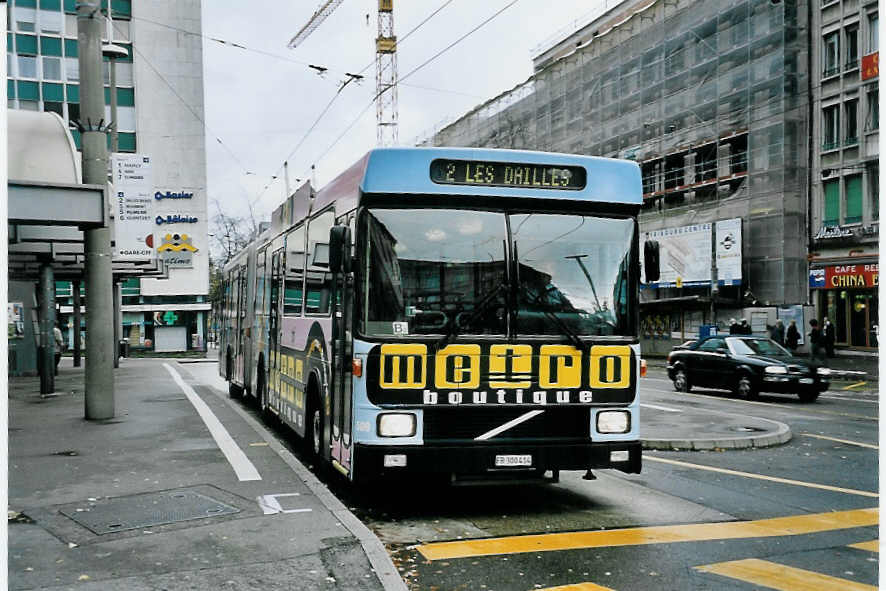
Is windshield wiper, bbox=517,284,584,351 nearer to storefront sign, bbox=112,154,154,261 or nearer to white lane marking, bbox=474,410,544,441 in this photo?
white lane marking, bbox=474,410,544,441

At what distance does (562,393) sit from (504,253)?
4.14ft

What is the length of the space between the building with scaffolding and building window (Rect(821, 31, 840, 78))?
2.64 ft

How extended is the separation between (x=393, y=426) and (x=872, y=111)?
33.2m

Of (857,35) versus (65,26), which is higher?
(65,26)

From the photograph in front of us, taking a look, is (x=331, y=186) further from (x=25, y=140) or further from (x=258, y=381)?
(x=25, y=140)

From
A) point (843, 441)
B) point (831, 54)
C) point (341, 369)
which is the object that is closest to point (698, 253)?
point (831, 54)

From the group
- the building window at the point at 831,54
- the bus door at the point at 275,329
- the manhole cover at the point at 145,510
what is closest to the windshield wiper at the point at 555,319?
the manhole cover at the point at 145,510

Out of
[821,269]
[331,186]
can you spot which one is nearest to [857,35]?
[821,269]

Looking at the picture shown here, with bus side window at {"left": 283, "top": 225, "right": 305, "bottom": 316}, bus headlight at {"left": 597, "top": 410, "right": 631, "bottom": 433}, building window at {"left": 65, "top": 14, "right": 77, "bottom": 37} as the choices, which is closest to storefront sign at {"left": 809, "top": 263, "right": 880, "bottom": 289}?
bus side window at {"left": 283, "top": 225, "right": 305, "bottom": 316}

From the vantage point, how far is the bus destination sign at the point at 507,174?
788cm

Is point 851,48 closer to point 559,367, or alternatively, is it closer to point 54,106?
point 559,367

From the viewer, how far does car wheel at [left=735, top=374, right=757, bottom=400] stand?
20.8 metres

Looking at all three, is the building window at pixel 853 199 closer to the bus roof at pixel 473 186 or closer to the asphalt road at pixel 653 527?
the asphalt road at pixel 653 527

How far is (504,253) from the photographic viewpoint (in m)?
7.79
